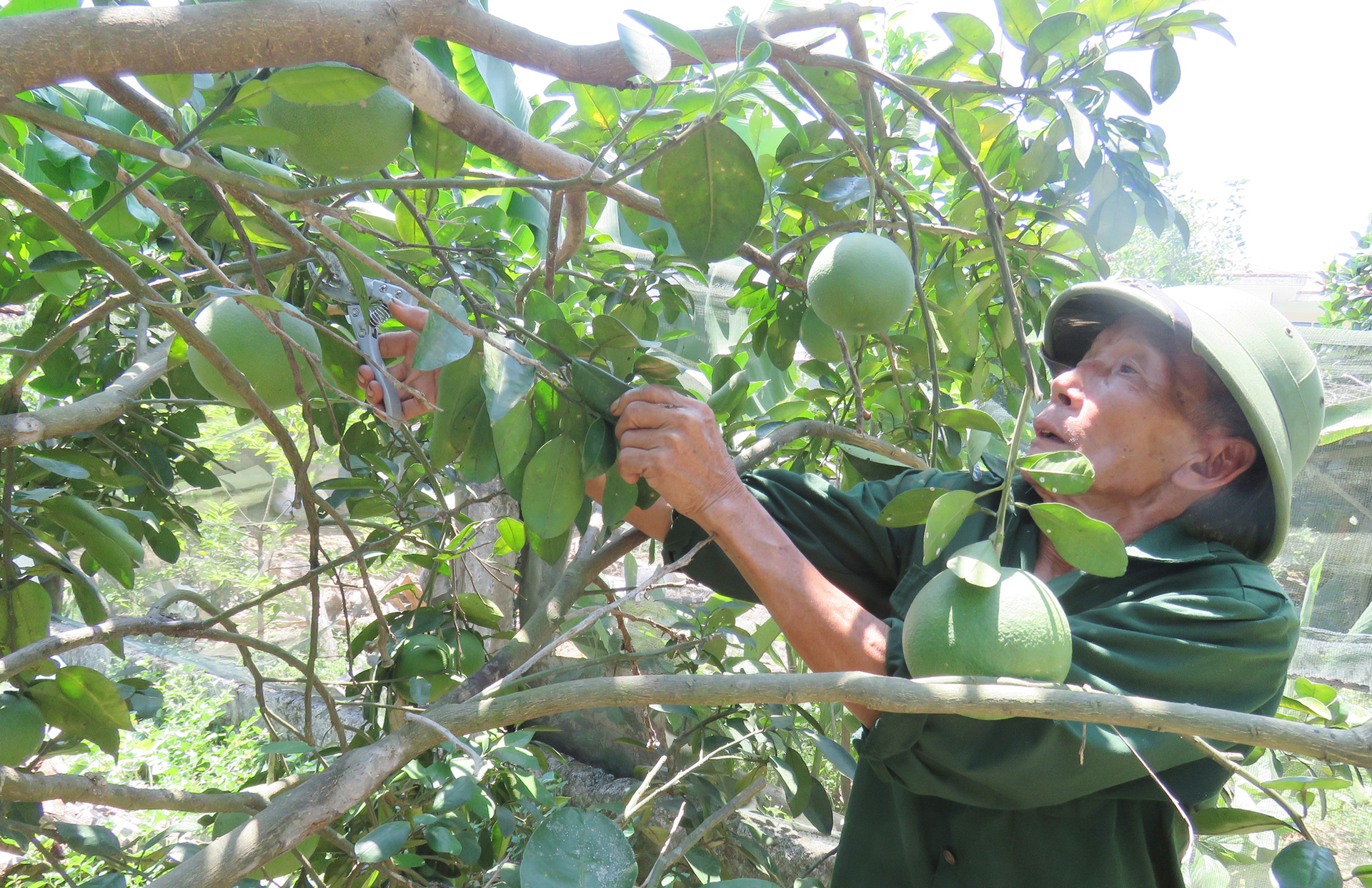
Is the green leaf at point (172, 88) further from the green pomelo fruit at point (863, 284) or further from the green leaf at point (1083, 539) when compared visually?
the green leaf at point (1083, 539)

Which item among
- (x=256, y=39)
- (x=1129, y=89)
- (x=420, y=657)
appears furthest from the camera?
(x=420, y=657)

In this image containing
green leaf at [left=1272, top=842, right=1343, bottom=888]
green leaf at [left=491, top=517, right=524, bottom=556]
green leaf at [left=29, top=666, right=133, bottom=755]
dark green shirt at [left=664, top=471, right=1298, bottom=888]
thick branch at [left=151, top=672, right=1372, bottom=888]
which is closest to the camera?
thick branch at [left=151, top=672, right=1372, bottom=888]

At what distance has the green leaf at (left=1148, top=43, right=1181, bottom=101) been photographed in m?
0.97

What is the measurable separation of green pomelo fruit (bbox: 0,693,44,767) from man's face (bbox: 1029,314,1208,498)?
4.09 feet

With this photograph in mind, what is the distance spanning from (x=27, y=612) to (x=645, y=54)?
996mm

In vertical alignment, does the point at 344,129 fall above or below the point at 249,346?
above

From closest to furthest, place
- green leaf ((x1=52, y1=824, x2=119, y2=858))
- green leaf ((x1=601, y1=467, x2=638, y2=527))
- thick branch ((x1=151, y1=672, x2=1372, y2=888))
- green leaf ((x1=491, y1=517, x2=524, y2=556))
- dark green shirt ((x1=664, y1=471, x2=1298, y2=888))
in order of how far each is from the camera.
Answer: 1. thick branch ((x1=151, y1=672, x2=1372, y2=888))
2. dark green shirt ((x1=664, y1=471, x2=1298, y2=888))
3. green leaf ((x1=601, y1=467, x2=638, y2=527))
4. green leaf ((x1=491, y1=517, x2=524, y2=556))
5. green leaf ((x1=52, y1=824, x2=119, y2=858))

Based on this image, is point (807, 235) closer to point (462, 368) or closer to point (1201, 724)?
point (462, 368)

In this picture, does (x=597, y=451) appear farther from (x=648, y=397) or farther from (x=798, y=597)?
(x=798, y=597)

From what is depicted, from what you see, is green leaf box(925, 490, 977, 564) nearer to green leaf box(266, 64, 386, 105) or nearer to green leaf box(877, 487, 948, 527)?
green leaf box(877, 487, 948, 527)

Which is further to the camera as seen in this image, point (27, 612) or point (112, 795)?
point (27, 612)

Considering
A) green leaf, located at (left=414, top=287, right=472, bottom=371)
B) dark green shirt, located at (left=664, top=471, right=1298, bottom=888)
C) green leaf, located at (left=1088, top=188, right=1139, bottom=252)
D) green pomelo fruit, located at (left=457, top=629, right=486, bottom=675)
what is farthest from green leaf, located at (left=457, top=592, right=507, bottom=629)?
green leaf, located at (left=1088, top=188, right=1139, bottom=252)

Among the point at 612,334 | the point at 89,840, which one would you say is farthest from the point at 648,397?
the point at 89,840

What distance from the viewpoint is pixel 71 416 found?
2.86 feet
